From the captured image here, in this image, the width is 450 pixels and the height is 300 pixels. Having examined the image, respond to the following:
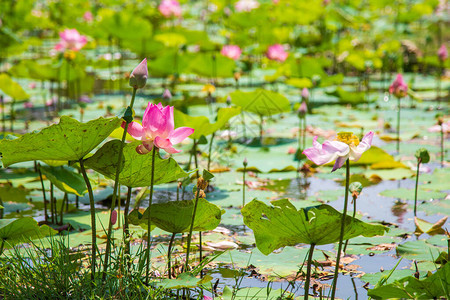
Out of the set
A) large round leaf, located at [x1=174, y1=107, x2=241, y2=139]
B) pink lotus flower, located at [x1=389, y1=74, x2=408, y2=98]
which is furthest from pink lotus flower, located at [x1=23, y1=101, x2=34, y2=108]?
pink lotus flower, located at [x1=389, y1=74, x2=408, y2=98]

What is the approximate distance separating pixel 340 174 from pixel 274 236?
1.50 m

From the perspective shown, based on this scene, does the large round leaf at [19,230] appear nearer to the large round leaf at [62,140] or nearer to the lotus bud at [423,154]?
the large round leaf at [62,140]

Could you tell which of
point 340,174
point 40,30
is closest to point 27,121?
point 340,174

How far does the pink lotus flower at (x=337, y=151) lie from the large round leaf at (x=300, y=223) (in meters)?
0.12

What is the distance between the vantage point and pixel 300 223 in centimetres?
129

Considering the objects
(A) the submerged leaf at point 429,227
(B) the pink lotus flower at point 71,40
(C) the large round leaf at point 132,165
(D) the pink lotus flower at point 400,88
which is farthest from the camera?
(B) the pink lotus flower at point 71,40

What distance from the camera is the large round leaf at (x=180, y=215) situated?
1.46 m

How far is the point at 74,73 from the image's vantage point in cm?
476

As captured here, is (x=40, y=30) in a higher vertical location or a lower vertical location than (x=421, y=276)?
higher

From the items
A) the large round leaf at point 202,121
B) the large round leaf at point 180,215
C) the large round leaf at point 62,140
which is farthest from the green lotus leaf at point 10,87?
the large round leaf at point 180,215

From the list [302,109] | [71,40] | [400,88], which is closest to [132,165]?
[302,109]

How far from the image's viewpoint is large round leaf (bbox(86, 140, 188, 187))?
145cm

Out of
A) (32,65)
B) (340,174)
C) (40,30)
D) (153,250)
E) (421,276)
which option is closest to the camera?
(421,276)

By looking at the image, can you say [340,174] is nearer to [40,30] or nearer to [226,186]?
[226,186]
